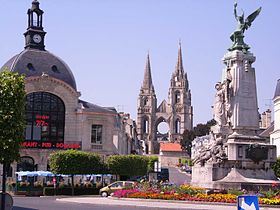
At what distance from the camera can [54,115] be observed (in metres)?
62.9

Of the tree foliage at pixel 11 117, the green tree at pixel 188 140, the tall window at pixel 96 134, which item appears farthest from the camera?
the green tree at pixel 188 140

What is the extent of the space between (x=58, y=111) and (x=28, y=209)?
3640cm

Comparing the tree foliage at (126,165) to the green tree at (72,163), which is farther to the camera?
the tree foliage at (126,165)

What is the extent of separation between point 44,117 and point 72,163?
15646mm

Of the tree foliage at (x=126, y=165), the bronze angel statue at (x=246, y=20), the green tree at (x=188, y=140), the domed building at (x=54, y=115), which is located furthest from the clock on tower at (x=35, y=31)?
the green tree at (x=188, y=140)

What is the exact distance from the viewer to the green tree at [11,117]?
61.3ft

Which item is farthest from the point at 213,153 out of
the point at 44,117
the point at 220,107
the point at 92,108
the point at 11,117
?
the point at 92,108

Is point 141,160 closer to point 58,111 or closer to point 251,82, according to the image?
point 58,111

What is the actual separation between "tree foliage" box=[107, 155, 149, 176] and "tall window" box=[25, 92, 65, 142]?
12.8 meters

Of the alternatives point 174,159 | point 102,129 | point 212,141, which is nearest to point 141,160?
point 102,129

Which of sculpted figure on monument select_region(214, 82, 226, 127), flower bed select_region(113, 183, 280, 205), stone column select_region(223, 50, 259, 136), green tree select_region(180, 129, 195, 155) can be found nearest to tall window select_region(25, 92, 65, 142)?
flower bed select_region(113, 183, 280, 205)

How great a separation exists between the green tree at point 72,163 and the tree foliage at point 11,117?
27947 mm

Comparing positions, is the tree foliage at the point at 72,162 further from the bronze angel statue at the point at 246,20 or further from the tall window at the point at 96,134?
the bronze angel statue at the point at 246,20

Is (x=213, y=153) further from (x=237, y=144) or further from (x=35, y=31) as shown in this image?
(x=35, y=31)
